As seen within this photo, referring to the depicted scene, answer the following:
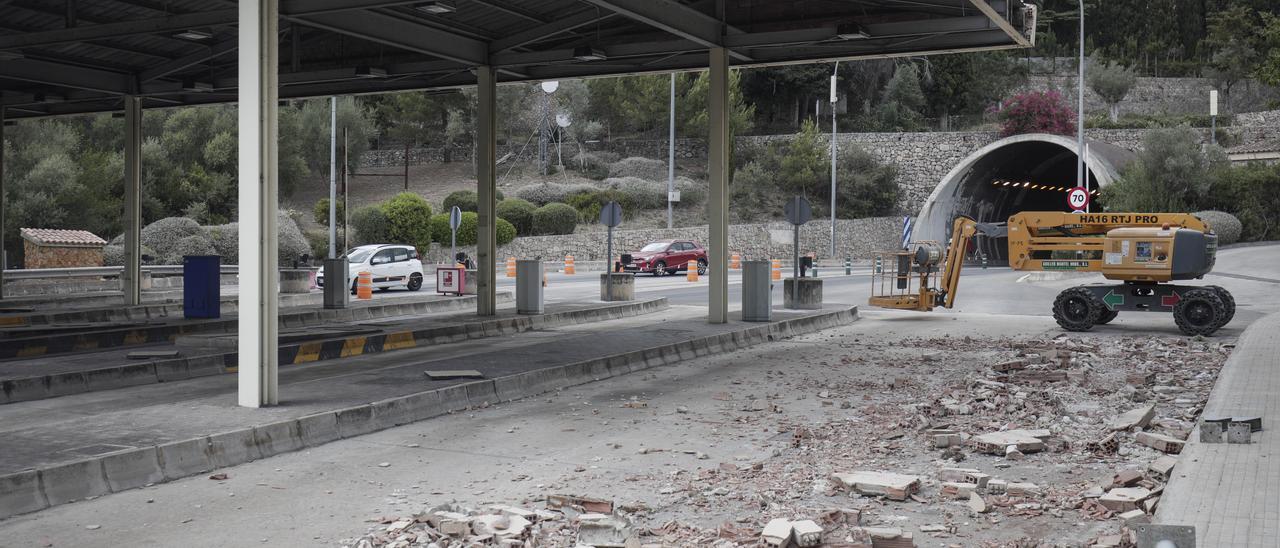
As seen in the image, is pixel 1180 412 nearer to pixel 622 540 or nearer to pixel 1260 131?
pixel 622 540

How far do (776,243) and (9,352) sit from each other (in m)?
50.6

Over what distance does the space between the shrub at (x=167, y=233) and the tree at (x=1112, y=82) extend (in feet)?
221

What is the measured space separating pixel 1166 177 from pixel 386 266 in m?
37.6

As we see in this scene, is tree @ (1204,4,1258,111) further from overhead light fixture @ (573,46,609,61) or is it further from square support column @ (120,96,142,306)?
square support column @ (120,96,142,306)

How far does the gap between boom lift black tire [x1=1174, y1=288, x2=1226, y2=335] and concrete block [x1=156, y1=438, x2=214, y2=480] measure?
17.1 metres

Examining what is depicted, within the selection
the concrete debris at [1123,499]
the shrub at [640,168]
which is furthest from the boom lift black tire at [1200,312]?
the shrub at [640,168]

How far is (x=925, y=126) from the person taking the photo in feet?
259

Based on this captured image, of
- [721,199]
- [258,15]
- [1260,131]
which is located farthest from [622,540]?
[1260,131]

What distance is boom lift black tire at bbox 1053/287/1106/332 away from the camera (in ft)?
66.1

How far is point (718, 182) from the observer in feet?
65.2

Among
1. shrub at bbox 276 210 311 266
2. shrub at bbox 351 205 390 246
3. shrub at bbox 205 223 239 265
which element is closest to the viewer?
shrub at bbox 205 223 239 265

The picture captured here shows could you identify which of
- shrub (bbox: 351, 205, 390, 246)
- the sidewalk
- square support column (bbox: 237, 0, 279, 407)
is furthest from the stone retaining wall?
the sidewalk

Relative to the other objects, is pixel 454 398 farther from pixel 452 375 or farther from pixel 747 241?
pixel 747 241

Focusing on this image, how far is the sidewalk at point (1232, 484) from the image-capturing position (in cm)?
596
